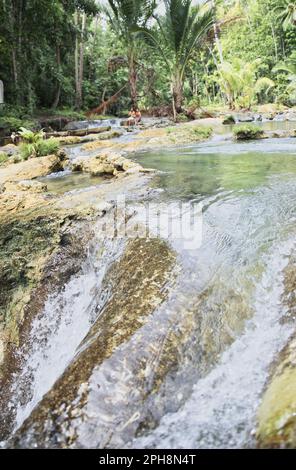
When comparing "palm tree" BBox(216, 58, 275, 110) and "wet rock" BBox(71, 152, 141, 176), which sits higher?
"palm tree" BBox(216, 58, 275, 110)

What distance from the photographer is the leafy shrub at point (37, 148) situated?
29.7ft

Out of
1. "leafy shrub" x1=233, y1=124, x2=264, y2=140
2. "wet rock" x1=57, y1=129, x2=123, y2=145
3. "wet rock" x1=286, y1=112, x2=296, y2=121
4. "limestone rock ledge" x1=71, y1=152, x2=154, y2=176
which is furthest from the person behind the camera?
"wet rock" x1=286, y1=112, x2=296, y2=121

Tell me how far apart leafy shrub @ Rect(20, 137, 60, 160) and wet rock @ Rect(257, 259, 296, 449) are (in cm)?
820

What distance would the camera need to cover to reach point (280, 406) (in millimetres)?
1691

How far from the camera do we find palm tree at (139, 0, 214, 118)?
14.8 meters

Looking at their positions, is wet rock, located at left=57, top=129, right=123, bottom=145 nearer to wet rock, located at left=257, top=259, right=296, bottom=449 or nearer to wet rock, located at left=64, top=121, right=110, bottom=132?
wet rock, located at left=64, top=121, right=110, bottom=132

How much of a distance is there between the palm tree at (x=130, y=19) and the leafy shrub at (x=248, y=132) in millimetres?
7425

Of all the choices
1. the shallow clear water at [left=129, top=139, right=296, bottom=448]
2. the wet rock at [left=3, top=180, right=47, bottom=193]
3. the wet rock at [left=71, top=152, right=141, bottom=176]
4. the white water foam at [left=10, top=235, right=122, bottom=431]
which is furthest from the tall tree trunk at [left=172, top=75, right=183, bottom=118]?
the white water foam at [left=10, top=235, right=122, bottom=431]

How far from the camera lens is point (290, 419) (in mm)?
1581

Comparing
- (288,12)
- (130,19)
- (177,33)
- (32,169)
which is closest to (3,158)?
(32,169)

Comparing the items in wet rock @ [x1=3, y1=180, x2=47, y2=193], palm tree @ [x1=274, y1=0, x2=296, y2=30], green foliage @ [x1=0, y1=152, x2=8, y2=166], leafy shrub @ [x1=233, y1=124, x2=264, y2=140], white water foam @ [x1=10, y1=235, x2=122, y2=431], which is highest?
palm tree @ [x1=274, y1=0, x2=296, y2=30]

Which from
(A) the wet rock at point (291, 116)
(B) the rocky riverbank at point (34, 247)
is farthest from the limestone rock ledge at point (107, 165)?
(A) the wet rock at point (291, 116)

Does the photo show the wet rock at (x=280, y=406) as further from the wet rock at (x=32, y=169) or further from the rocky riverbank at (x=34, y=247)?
the wet rock at (x=32, y=169)

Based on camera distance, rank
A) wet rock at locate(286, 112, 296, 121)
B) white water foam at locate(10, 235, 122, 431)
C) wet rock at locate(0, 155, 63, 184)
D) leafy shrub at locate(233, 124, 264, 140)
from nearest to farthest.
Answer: white water foam at locate(10, 235, 122, 431), wet rock at locate(0, 155, 63, 184), leafy shrub at locate(233, 124, 264, 140), wet rock at locate(286, 112, 296, 121)
